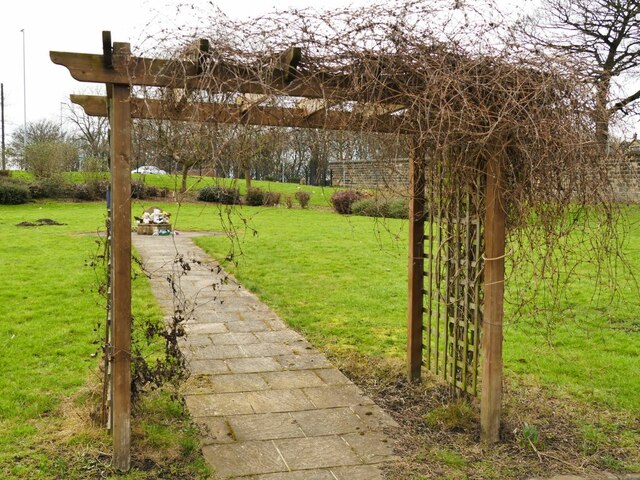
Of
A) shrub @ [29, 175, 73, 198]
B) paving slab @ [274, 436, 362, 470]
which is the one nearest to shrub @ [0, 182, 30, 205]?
shrub @ [29, 175, 73, 198]

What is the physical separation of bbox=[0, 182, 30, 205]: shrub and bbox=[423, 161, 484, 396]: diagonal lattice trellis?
78.6 feet

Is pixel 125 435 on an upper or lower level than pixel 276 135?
lower

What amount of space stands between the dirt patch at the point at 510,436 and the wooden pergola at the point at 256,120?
183 mm

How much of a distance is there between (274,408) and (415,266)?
5.13 ft

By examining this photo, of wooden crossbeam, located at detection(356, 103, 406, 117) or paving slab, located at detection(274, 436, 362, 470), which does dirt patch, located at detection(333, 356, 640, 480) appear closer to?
paving slab, located at detection(274, 436, 362, 470)

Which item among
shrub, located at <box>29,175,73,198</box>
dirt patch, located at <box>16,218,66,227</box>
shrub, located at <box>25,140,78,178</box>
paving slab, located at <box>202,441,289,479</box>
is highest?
shrub, located at <box>25,140,78,178</box>

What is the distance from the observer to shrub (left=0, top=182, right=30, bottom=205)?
24609 millimetres

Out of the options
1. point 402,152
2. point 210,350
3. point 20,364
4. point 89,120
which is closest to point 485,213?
point 402,152

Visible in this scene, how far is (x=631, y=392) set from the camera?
494 centimetres

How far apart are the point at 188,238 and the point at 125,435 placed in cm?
1220

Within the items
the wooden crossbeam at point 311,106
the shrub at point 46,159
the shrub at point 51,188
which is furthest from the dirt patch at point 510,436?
the shrub at point 46,159

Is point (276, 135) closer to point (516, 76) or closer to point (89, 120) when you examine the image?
point (516, 76)

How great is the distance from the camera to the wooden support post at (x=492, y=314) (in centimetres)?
385

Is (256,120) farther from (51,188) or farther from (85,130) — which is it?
(85,130)
